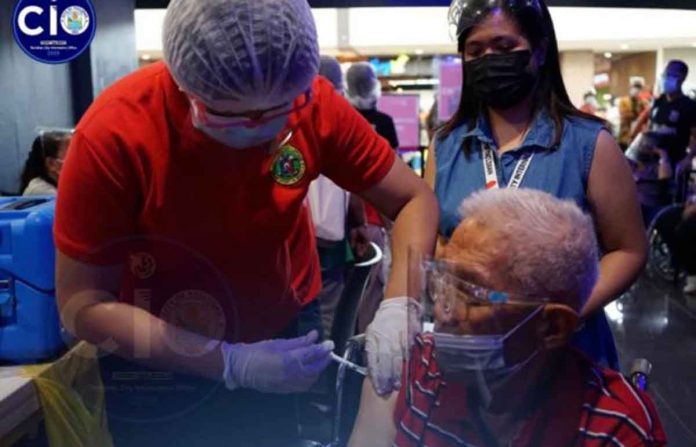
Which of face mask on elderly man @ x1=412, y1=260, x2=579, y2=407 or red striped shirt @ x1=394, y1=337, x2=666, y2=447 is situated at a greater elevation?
face mask on elderly man @ x1=412, y1=260, x2=579, y2=407

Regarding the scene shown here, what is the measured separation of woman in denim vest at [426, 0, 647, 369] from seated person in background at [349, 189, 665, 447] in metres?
0.33

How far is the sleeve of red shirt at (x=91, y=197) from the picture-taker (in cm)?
105

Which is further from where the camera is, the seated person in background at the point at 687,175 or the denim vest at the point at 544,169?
the seated person in background at the point at 687,175

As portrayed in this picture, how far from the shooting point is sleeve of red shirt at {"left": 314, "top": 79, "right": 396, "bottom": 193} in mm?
1237

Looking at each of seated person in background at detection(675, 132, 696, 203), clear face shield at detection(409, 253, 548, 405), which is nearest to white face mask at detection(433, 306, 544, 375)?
clear face shield at detection(409, 253, 548, 405)

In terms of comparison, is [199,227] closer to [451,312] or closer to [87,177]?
[87,177]

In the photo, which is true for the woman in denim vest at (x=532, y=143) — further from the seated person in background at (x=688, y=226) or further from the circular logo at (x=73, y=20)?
the seated person in background at (x=688, y=226)

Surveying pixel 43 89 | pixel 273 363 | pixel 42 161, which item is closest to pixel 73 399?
pixel 273 363

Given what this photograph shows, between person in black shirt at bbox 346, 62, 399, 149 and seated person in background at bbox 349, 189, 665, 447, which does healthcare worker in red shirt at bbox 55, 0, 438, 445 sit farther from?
person in black shirt at bbox 346, 62, 399, 149

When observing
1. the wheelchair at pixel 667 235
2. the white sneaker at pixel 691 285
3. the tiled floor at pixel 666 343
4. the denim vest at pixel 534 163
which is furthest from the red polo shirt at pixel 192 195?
the white sneaker at pixel 691 285

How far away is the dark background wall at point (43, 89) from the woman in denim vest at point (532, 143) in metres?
1.33

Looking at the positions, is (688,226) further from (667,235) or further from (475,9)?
(475,9)

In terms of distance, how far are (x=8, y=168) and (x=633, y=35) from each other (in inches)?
326

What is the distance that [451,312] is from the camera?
84 cm
